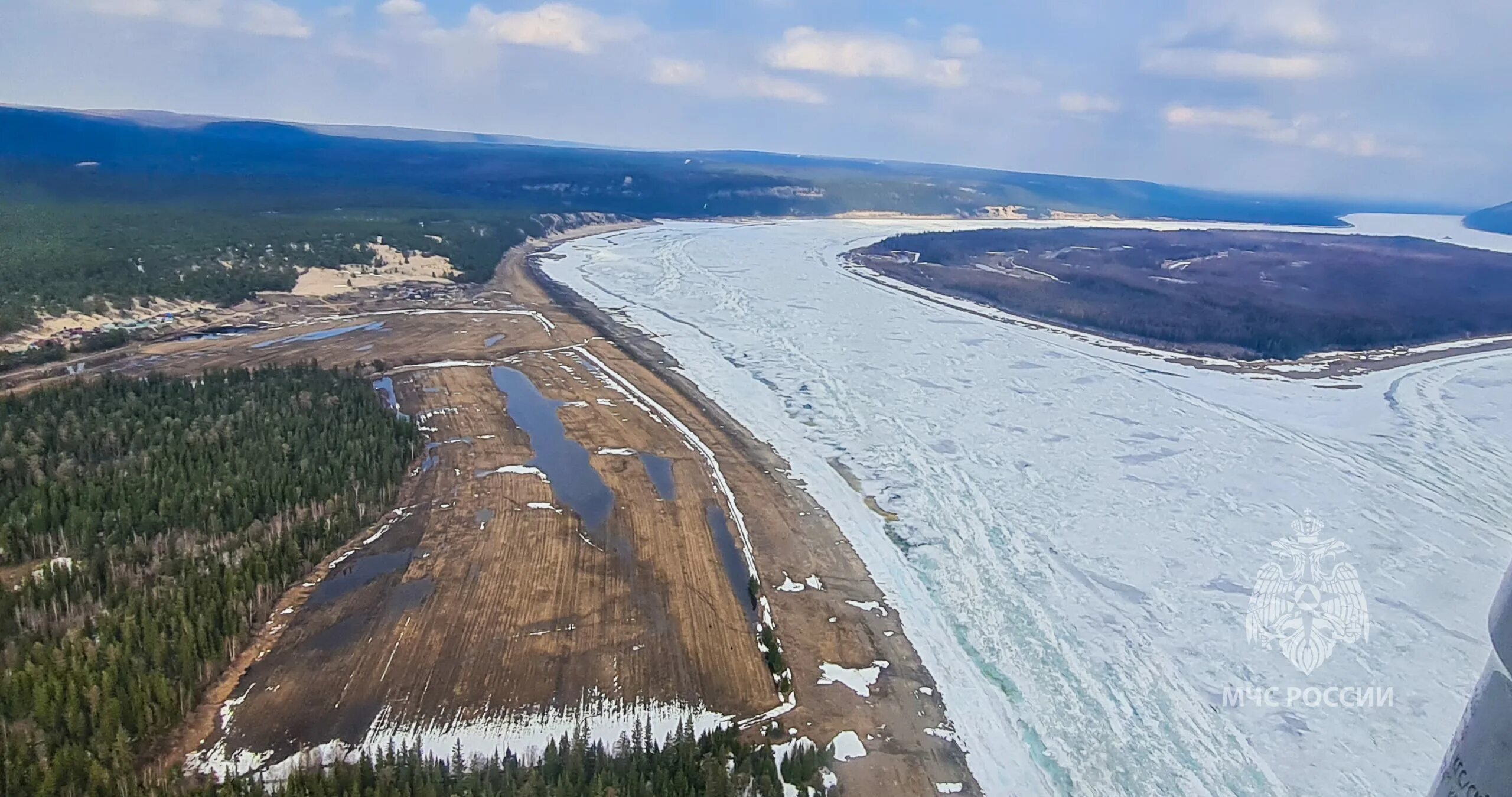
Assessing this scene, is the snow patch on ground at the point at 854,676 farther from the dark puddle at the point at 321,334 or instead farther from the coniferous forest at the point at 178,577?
the dark puddle at the point at 321,334

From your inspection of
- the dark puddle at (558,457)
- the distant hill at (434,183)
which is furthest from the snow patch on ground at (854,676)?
the distant hill at (434,183)

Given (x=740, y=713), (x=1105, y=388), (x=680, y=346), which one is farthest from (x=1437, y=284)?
(x=740, y=713)

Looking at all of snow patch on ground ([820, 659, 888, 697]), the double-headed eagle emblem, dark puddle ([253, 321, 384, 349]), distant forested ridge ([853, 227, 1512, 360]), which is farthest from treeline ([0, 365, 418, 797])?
distant forested ridge ([853, 227, 1512, 360])

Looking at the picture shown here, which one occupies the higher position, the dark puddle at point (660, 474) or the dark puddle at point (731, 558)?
the dark puddle at point (660, 474)

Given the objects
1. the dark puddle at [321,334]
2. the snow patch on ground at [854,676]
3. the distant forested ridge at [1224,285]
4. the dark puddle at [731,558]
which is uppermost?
the distant forested ridge at [1224,285]

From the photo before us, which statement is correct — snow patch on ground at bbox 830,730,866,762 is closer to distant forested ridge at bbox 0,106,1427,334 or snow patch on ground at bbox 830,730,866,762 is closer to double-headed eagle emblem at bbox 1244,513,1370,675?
double-headed eagle emblem at bbox 1244,513,1370,675

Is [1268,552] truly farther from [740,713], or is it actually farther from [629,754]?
[629,754]
